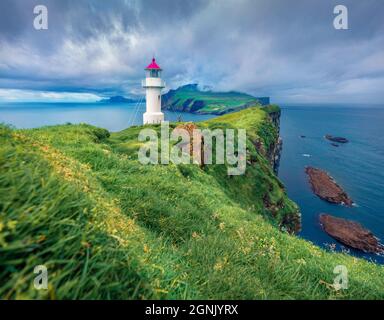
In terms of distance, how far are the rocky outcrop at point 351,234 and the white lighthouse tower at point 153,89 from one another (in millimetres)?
40758

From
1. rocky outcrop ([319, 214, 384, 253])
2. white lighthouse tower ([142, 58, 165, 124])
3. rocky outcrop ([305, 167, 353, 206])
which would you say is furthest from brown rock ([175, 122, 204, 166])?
rocky outcrop ([305, 167, 353, 206])

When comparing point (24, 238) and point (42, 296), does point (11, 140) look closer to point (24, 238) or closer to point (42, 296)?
point (24, 238)

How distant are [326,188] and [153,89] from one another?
53785 mm

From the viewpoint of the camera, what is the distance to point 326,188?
68.9m

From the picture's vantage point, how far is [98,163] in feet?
31.9

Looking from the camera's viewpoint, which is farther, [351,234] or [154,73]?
[154,73]

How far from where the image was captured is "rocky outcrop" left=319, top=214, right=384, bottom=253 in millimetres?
43875

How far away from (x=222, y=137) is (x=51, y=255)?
106 feet

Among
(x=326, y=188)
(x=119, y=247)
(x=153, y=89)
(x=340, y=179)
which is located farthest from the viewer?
(x=340, y=179)

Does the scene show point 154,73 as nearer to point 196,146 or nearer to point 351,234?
point 196,146

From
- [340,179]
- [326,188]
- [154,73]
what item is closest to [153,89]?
[154,73]

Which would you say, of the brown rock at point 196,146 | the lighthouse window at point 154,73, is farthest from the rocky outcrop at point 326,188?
the lighthouse window at point 154,73

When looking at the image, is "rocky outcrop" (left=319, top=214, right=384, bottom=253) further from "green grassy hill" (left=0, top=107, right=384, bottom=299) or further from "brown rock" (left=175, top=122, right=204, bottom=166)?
"green grassy hill" (left=0, top=107, right=384, bottom=299)

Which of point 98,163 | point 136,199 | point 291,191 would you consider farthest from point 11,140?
point 291,191
